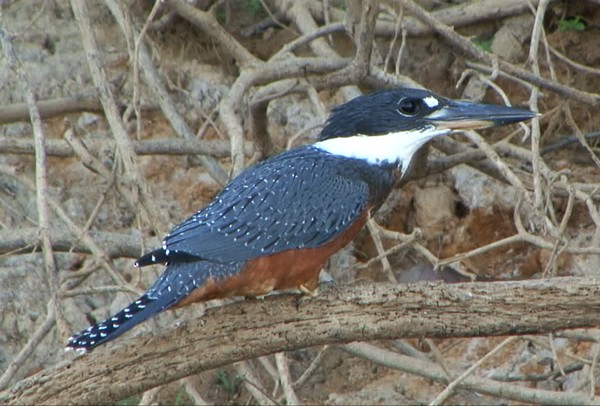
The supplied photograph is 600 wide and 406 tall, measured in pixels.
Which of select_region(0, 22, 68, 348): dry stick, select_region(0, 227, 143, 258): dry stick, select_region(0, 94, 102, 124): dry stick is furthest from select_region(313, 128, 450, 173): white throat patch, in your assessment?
select_region(0, 94, 102, 124): dry stick

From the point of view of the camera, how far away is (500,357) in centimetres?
461

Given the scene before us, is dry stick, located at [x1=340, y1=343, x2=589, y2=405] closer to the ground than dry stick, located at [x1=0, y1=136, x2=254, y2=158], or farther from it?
closer to the ground

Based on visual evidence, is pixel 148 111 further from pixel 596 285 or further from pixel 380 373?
pixel 596 285

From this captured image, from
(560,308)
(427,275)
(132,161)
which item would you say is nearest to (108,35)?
(427,275)

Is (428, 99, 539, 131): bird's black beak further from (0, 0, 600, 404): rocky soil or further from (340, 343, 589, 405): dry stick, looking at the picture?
(0, 0, 600, 404): rocky soil

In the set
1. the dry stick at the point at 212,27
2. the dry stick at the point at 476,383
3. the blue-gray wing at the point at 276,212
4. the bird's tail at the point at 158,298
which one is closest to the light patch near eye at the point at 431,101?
the blue-gray wing at the point at 276,212

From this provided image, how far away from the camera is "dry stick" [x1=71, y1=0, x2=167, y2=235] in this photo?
10.5 ft

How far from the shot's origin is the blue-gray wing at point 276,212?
302 centimetres

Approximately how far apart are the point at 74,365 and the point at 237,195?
669mm

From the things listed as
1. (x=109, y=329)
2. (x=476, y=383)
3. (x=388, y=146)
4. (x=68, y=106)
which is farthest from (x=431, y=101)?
(x=68, y=106)

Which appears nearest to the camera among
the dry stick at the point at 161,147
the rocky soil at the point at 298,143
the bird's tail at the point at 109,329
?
the bird's tail at the point at 109,329

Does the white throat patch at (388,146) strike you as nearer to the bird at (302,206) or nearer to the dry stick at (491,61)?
the bird at (302,206)

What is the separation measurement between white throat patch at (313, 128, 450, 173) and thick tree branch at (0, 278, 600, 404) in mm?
471

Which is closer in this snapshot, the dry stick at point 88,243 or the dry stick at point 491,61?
the dry stick at point 88,243
